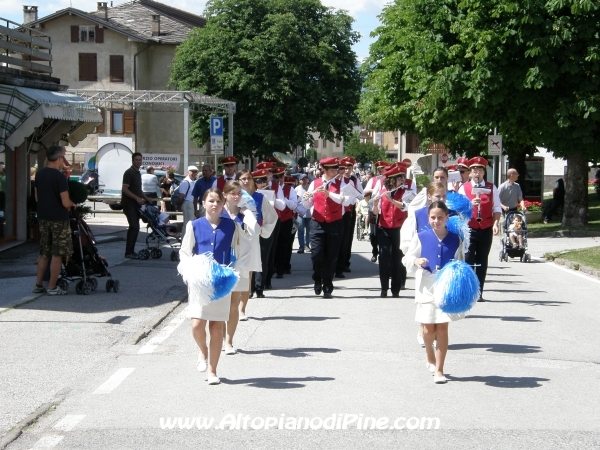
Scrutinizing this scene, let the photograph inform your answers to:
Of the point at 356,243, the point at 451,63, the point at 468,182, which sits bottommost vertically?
the point at 356,243

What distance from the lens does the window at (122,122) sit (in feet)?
228

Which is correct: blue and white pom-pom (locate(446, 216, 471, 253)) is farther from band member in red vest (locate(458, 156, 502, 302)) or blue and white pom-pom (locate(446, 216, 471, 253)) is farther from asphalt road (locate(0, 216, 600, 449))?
band member in red vest (locate(458, 156, 502, 302))

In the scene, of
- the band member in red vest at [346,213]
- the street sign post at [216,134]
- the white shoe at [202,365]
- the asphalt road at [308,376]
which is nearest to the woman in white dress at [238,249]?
the asphalt road at [308,376]

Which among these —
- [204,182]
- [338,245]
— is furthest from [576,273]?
[204,182]

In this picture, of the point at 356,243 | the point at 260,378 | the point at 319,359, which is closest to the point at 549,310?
the point at 319,359

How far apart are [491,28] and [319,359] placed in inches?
833

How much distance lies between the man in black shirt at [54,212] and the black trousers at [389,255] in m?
4.23

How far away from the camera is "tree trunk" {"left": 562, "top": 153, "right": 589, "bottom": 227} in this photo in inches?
1191

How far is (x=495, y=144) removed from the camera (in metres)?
29.7

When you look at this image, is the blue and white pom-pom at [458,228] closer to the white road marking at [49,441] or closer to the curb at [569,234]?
the white road marking at [49,441]

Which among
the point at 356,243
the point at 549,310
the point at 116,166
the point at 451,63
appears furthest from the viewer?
the point at 116,166

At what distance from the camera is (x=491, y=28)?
28.3 metres

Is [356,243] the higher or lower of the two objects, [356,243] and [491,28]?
the lower

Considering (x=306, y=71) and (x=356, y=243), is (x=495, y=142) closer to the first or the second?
(x=356, y=243)
